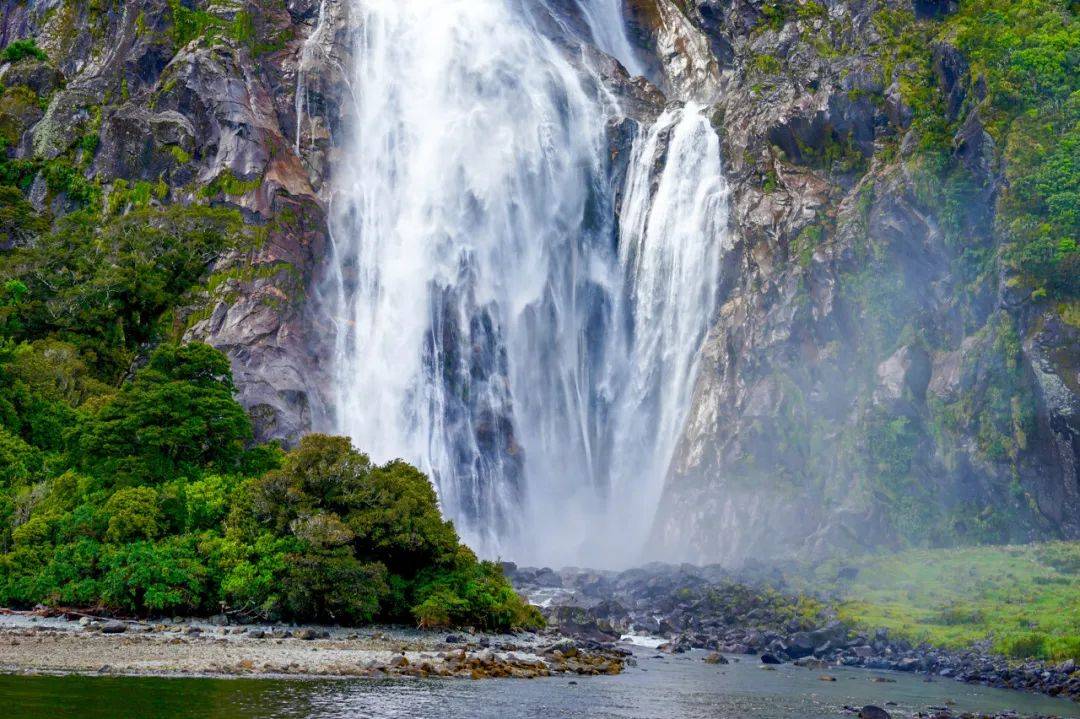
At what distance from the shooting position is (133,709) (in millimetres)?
18266

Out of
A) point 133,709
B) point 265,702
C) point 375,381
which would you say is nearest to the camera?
point 133,709

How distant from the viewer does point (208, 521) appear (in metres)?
35.9

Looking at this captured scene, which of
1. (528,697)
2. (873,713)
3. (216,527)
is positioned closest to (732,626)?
(873,713)

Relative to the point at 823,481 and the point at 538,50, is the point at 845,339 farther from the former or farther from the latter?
the point at 538,50

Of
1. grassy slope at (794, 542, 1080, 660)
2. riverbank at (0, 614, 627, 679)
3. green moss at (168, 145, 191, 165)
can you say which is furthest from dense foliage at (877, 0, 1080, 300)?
green moss at (168, 145, 191, 165)

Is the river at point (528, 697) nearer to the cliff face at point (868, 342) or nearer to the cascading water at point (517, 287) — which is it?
the cliff face at point (868, 342)

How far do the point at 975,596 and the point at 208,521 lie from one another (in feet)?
92.5

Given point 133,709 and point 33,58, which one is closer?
point 133,709

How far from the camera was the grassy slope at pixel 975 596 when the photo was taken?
33.3 metres

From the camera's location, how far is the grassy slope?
33.3 m

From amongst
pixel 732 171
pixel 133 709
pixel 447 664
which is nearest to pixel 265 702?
pixel 133 709

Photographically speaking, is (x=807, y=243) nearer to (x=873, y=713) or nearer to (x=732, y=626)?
(x=732, y=626)

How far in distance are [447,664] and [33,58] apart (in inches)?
2845

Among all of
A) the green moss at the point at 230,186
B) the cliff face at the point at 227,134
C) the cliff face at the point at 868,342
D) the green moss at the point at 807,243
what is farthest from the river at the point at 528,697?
the green moss at the point at 230,186
